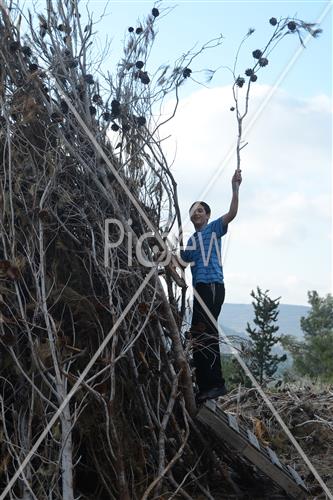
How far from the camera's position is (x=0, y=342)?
15.3 ft

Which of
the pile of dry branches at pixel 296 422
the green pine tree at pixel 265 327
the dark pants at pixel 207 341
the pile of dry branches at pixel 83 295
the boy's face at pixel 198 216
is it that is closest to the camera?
the pile of dry branches at pixel 83 295

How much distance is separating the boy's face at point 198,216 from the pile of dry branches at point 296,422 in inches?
80.5

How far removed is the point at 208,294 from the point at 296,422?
7.46 ft

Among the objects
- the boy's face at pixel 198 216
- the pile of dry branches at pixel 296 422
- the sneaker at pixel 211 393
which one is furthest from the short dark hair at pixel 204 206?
the pile of dry branches at pixel 296 422

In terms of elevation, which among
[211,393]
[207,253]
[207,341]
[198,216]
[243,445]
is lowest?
[243,445]

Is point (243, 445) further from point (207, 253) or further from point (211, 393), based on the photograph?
point (207, 253)

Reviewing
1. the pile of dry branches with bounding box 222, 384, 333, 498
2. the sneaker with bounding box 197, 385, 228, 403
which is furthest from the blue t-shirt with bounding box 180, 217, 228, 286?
the pile of dry branches with bounding box 222, 384, 333, 498

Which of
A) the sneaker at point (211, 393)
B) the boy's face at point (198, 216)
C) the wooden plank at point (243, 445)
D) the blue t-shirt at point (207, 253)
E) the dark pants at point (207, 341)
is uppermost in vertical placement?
the boy's face at point (198, 216)

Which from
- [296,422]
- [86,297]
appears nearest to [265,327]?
[296,422]

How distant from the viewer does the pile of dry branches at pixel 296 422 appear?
6227 mm

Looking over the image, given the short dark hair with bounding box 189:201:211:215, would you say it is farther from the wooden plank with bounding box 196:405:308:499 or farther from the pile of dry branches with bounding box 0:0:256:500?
the wooden plank with bounding box 196:405:308:499

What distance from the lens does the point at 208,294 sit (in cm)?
527

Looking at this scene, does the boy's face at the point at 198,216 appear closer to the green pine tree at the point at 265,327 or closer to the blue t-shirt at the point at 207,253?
the blue t-shirt at the point at 207,253

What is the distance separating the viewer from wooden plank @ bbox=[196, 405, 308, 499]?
497cm
